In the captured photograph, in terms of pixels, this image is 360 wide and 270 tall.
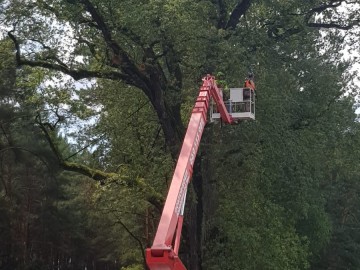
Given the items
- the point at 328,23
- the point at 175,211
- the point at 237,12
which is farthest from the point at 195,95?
the point at 175,211

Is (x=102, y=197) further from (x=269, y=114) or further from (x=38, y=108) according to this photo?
(x=269, y=114)

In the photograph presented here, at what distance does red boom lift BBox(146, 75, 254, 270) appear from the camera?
6.06 meters

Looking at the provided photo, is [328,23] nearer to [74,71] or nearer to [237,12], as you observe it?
[237,12]

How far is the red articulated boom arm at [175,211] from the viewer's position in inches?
239

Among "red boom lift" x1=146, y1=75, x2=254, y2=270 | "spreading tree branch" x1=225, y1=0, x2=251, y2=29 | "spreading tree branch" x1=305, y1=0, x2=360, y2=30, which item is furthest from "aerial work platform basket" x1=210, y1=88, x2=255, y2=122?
"spreading tree branch" x1=305, y1=0, x2=360, y2=30

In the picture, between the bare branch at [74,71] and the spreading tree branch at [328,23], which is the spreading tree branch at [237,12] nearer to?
the spreading tree branch at [328,23]

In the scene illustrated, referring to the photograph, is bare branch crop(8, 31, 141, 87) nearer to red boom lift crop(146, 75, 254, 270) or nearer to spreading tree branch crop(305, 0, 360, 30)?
spreading tree branch crop(305, 0, 360, 30)

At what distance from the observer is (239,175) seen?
56.2 feet

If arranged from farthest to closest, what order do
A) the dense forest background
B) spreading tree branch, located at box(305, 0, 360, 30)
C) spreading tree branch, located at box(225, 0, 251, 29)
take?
spreading tree branch, located at box(305, 0, 360, 30) → spreading tree branch, located at box(225, 0, 251, 29) → the dense forest background

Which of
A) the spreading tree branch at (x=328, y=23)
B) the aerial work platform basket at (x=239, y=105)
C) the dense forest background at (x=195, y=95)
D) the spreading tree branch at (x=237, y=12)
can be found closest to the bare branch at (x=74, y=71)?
the dense forest background at (x=195, y=95)

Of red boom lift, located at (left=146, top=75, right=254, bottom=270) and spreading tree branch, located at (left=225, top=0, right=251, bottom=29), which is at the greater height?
spreading tree branch, located at (left=225, top=0, right=251, bottom=29)

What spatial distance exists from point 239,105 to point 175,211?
19.4 feet

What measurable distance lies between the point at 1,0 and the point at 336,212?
28.1m

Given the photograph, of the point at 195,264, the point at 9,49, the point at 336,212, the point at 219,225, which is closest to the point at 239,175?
the point at 219,225
